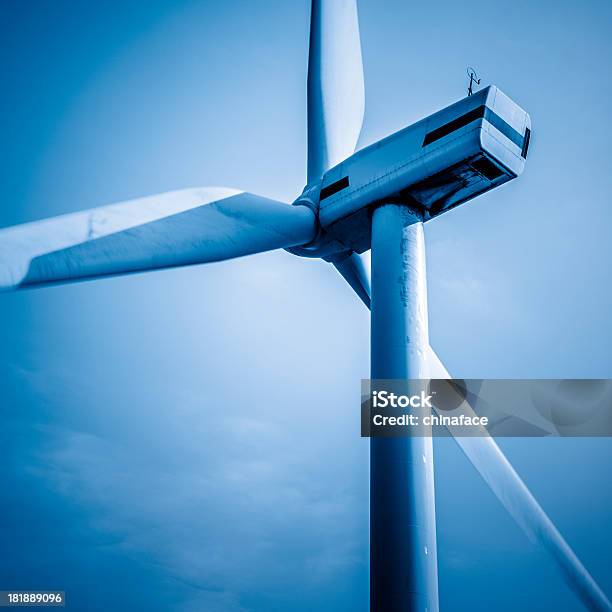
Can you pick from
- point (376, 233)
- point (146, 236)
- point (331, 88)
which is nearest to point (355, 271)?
point (376, 233)

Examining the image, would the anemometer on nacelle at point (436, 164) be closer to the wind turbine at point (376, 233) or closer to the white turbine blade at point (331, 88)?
the wind turbine at point (376, 233)

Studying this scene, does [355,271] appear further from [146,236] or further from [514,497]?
[146,236]

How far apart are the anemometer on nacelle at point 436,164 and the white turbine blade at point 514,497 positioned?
3.07 metres

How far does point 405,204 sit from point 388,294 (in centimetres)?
221

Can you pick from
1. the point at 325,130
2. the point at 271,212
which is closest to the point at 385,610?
the point at 271,212

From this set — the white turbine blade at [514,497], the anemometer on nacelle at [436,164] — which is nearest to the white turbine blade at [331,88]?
the anemometer on nacelle at [436,164]

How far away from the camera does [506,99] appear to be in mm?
10352

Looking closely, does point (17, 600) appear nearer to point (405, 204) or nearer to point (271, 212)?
point (271, 212)

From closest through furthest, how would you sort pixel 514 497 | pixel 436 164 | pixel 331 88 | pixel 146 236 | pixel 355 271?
pixel 146 236
pixel 436 164
pixel 514 497
pixel 331 88
pixel 355 271

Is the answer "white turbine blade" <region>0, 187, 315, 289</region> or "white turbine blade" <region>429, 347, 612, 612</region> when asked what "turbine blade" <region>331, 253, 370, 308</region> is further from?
"white turbine blade" <region>429, 347, 612, 612</region>

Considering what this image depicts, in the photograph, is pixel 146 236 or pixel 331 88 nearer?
pixel 146 236

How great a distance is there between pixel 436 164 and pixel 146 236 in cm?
547

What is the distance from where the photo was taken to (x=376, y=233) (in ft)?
34.7

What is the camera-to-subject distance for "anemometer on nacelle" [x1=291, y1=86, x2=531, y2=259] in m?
10.1
